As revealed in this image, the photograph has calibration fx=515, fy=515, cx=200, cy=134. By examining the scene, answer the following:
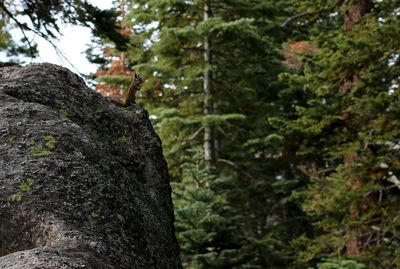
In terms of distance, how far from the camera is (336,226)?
9.46m

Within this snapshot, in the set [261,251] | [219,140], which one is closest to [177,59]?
[219,140]

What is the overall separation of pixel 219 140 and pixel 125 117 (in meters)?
11.8

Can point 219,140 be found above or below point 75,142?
above

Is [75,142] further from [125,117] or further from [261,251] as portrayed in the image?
[261,251]

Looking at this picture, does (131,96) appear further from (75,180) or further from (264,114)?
(264,114)

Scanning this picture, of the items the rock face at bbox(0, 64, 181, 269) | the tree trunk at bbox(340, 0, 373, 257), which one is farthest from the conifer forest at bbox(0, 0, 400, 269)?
the rock face at bbox(0, 64, 181, 269)

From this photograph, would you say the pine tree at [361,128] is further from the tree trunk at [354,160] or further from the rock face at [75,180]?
the rock face at [75,180]

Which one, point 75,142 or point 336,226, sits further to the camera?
point 336,226

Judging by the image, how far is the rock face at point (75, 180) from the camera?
2.59 m

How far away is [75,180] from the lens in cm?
290

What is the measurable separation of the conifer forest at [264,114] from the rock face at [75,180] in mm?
913

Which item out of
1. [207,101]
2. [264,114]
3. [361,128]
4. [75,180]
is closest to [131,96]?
[75,180]

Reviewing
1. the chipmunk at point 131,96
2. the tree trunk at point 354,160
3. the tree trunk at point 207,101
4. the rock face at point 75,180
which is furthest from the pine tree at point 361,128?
the rock face at point 75,180

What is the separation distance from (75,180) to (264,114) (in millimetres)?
12553
